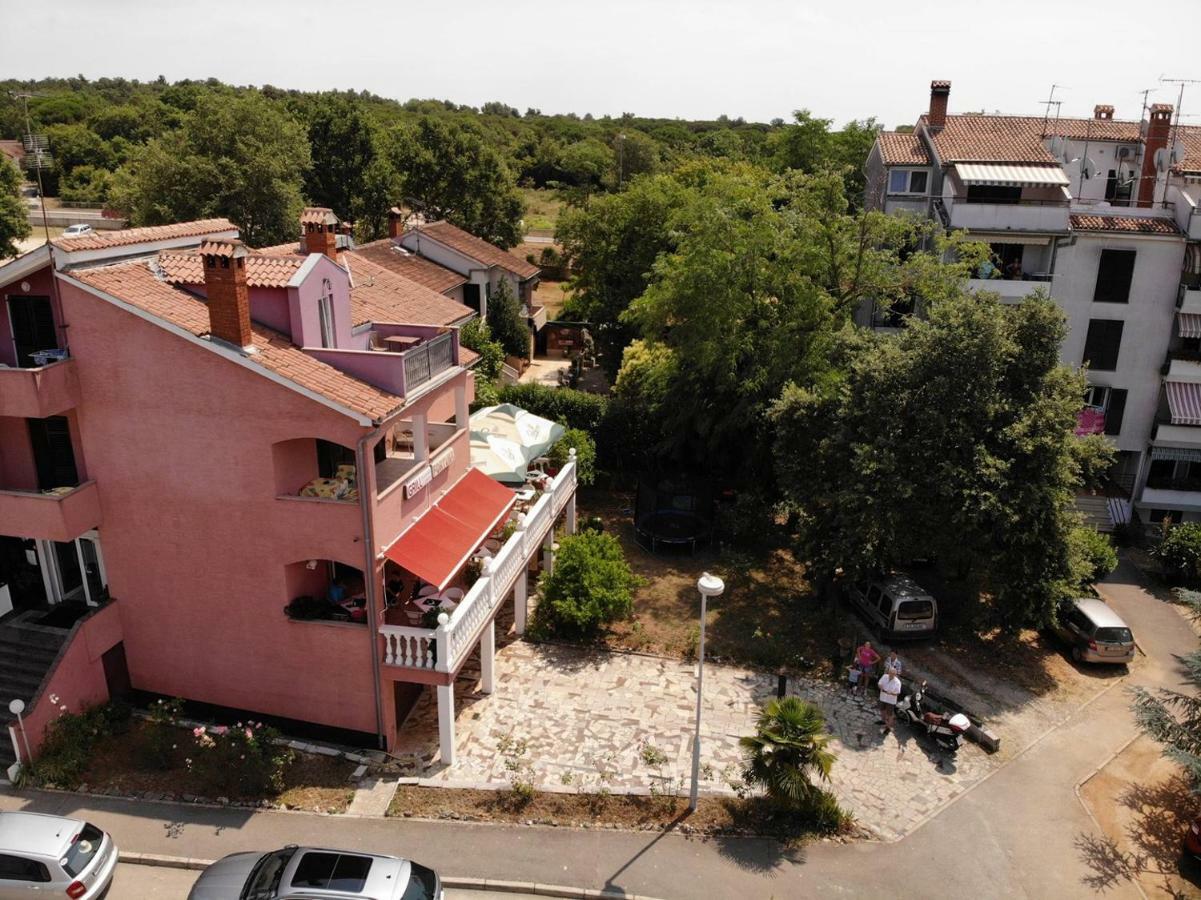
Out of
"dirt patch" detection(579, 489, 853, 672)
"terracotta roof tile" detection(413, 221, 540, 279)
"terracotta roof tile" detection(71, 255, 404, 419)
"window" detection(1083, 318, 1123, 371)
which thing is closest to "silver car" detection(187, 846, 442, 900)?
"terracotta roof tile" detection(71, 255, 404, 419)

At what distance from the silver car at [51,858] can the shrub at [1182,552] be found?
3369 centimetres

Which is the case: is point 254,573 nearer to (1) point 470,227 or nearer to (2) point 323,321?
(2) point 323,321

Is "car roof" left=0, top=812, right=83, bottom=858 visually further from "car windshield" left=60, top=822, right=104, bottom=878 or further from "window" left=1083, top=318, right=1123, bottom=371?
"window" left=1083, top=318, right=1123, bottom=371

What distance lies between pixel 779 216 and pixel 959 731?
1952 centimetres

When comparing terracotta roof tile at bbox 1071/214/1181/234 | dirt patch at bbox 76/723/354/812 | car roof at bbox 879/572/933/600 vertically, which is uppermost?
terracotta roof tile at bbox 1071/214/1181/234

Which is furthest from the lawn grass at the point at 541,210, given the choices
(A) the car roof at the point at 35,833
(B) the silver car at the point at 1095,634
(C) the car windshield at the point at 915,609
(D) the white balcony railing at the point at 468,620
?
(A) the car roof at the point at 35,833

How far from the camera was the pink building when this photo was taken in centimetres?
1866

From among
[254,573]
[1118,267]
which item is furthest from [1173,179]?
[254,573]

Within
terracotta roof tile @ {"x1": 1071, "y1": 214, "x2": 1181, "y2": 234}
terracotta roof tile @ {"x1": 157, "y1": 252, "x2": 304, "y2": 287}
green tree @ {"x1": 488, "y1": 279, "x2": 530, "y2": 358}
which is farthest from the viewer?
green tree @ {"x1": 488, "y1": 279, "x2": 530, "y2": 358}

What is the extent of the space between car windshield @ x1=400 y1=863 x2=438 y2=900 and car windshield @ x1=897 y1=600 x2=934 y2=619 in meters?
15.7

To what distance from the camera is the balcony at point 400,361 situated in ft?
64.1

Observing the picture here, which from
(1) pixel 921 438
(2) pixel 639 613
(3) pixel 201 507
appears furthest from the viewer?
(2) pixel 639 613

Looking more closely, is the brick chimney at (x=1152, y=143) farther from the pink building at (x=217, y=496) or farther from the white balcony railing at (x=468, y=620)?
the pink building at (x=217, y=496)

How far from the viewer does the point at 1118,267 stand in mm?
33406
